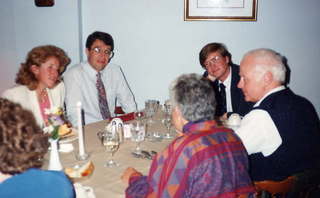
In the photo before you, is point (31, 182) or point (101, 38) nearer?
point (31, 182)

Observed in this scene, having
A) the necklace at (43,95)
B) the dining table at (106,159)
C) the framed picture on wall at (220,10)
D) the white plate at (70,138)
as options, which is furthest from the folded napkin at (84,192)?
the framed picture on wall at (220,10)

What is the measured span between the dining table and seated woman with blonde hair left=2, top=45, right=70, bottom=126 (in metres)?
0.49

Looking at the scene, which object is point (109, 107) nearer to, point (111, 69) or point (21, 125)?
point (111, 69)

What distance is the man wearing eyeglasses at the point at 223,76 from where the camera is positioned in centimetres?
291

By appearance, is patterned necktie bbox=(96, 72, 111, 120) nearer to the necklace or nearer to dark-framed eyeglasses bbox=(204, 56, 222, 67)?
the necklace

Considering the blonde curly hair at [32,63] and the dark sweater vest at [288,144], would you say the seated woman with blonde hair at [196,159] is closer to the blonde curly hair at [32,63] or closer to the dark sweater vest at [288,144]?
the dark sweater vest at [288,144]

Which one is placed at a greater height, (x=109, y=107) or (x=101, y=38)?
(x=101, y=38)

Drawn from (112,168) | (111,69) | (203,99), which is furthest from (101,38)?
(203,99)

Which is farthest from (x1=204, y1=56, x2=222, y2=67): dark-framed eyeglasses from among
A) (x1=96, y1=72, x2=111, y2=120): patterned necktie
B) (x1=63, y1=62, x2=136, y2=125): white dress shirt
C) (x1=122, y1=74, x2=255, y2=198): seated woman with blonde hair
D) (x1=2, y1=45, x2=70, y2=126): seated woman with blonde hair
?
(x1=122, y1=74, x2=255, y2=198): seated woman with blonde hair

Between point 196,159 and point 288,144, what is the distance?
0.76 metres

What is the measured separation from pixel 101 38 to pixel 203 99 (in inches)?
75.8

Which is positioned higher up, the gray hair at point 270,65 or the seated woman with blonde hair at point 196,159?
the gray hair at point 270,65

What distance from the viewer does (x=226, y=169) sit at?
124 centimetres

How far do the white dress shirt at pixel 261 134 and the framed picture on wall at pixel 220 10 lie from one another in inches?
71.7
